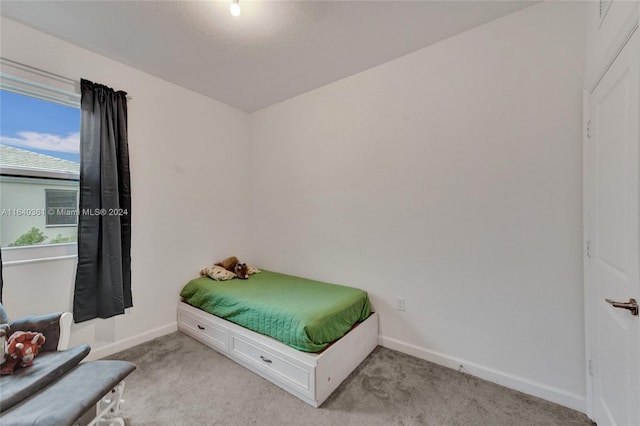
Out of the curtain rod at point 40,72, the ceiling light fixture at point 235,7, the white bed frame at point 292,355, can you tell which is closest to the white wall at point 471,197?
the white bed frame at point 292,355

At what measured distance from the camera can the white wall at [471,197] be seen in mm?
1613

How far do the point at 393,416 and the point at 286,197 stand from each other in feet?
7.38

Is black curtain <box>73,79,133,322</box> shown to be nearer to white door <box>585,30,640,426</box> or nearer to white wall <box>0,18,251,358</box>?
white wall <box>0,18,251,358</box>

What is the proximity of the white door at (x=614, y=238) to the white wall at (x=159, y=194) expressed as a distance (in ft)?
10.5

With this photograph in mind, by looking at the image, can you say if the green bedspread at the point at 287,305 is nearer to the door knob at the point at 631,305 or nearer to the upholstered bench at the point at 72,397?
the upholstered bench at the point at 72,397

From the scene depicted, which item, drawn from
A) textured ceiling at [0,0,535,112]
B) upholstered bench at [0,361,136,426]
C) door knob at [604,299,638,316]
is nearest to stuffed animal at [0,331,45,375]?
upholstered bench at [0,361,136,426]

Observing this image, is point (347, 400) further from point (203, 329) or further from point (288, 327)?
point (203, 329)

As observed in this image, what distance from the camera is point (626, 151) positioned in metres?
1.11

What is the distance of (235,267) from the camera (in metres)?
2.90

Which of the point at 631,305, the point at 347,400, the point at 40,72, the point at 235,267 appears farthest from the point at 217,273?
the point at 631,305

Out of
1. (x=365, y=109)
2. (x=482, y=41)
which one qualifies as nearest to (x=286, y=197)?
(x=365, y=109)

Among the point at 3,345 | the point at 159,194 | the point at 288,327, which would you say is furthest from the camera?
the point at 159,194

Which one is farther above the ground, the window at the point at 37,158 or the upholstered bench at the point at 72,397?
the window at the point at 37,158

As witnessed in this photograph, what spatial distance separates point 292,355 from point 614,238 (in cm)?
187
